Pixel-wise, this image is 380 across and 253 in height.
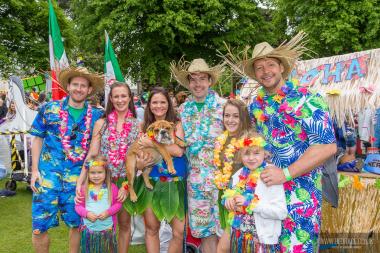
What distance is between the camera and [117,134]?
3602 mm

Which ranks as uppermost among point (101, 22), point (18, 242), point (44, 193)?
point (101, 22)

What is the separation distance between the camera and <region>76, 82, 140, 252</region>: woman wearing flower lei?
3.60 m

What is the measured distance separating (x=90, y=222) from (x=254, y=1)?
17.4 m

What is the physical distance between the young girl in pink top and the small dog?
0.22 meters

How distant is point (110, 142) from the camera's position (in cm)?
361

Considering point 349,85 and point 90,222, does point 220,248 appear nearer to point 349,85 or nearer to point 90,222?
point 90,222

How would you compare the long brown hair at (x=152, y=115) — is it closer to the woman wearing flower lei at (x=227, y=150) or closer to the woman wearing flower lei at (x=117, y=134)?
the woman wearing flower lei at (x=117, y=134)

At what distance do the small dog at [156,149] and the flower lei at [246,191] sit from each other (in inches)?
35.2

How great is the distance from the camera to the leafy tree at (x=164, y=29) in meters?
16.3

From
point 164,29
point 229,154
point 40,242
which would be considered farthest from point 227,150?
point 164,29

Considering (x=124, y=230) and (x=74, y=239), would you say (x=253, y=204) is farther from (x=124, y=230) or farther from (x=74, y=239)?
(x=74, y=239)

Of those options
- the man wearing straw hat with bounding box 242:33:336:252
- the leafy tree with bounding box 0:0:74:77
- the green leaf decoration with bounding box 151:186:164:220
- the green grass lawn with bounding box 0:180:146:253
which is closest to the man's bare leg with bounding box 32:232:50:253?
the green leaf decoration with bounding box 151:186:164:220

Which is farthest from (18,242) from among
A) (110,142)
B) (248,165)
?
(248,165)

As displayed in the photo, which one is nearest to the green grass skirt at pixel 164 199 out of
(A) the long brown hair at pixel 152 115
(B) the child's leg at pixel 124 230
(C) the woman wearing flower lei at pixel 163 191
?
(C) the woman wearing flower lei at pixel 163 191
